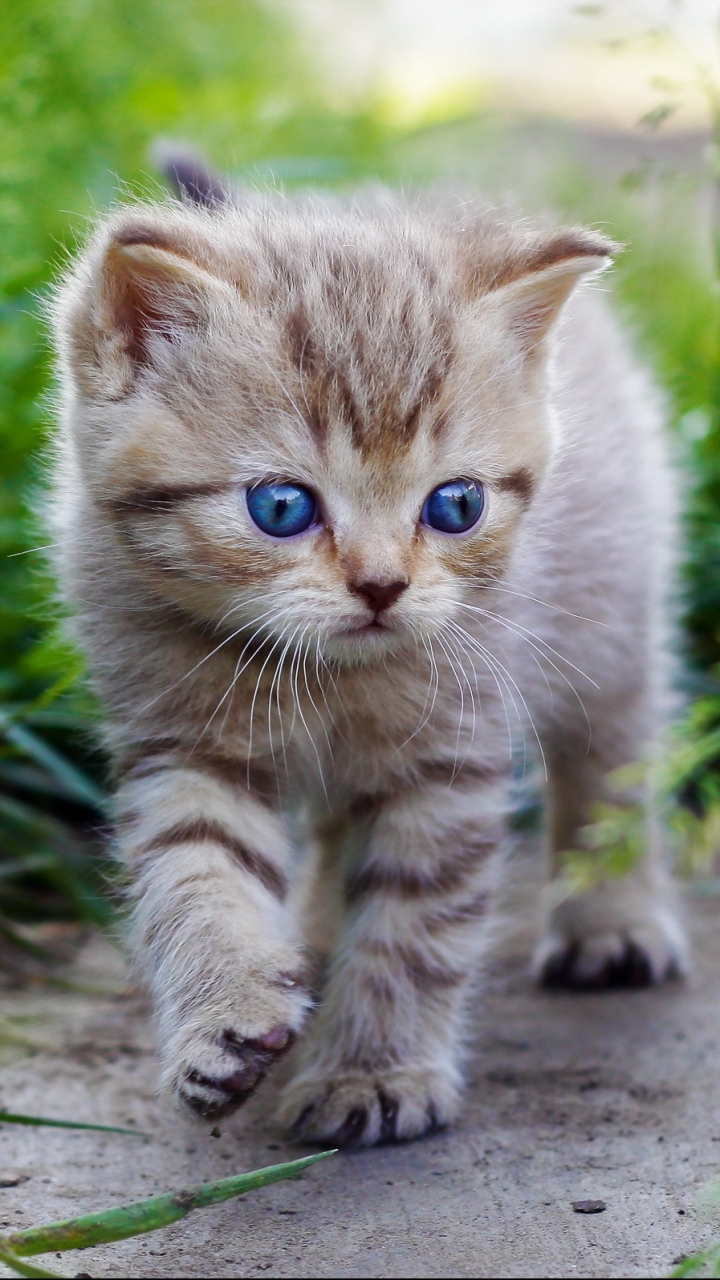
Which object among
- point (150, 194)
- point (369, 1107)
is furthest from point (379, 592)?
point (150, 194)

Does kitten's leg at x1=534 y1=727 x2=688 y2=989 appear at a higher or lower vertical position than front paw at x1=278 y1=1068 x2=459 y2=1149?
higher

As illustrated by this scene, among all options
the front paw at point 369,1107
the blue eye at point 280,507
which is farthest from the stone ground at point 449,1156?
the blue eye at point 280,507

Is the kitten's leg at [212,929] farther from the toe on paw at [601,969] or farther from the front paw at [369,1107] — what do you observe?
the toe on paw at [601,969]

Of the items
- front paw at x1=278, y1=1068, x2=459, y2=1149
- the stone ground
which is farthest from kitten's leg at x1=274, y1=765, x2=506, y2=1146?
the stone ground

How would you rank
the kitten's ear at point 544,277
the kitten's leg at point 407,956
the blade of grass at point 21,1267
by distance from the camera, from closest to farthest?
the blade of grass at point 21,1267
the kitten's ear at point 544,277
the kitten's leg at point 407,956

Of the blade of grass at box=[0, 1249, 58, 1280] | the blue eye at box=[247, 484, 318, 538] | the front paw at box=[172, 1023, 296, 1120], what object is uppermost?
the blue eye at box=[247, 484, 318, 538]

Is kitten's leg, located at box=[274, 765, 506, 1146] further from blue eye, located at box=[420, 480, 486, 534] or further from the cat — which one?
blue eye, located at box=[420, 480, 486, 534]

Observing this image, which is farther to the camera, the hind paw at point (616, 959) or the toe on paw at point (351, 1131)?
the hind paw at point (616, 959)

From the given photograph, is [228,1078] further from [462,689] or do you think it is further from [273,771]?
[462,689]

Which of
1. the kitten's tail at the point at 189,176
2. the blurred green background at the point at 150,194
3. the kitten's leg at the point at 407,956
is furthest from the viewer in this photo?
the blurred green background at the point at 150,194
